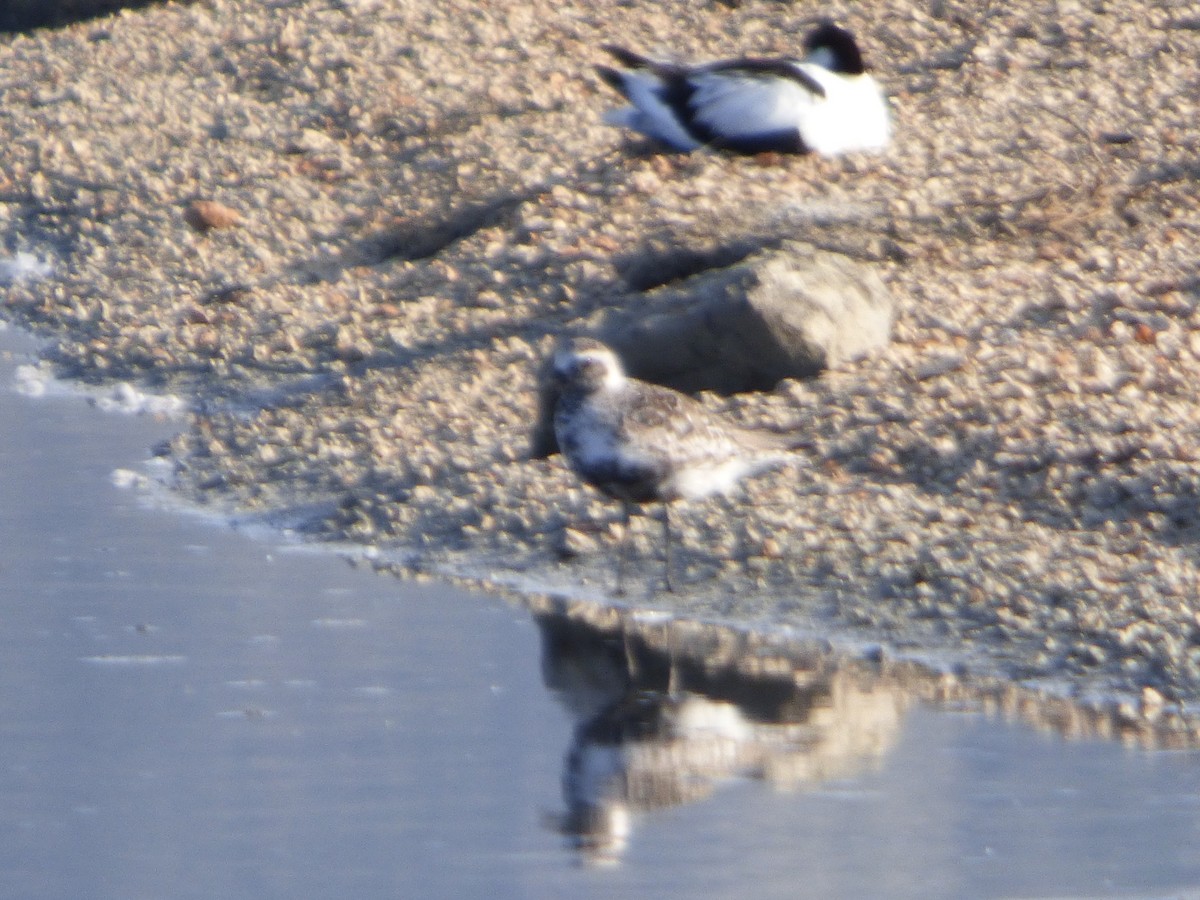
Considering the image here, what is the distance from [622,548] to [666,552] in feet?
0.46

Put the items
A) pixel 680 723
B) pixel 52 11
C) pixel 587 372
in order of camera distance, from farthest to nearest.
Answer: pixel 52 11 < pixel 587 372 < pixel 680 723

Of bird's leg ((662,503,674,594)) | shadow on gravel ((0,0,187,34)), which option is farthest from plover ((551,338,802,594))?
shadow on gravel ((0,0,187,34))

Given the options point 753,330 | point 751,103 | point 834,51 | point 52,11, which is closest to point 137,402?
point 753,330

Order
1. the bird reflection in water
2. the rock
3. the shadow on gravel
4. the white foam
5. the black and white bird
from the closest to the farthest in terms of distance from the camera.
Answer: the bird reflection in water < the rock < the white foam < the black and white bird < the shadow on gravel

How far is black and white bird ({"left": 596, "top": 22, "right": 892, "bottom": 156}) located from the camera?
10789 mm

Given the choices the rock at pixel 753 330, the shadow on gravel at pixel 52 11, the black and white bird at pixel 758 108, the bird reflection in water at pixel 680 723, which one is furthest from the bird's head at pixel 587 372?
the shadow on gravel at pixel 52 11

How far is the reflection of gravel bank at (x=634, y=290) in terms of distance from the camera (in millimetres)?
6727

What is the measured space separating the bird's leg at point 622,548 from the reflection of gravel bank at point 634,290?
0.08 m

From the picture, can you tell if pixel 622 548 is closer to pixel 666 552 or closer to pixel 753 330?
pixel 666 552

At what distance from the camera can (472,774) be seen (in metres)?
5.10

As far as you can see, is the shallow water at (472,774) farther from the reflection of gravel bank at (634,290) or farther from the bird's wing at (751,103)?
the bird's wing at (751,103)

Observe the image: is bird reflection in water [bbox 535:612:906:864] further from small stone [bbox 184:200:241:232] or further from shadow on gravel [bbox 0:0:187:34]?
shadow on gravel [bbox 0:0:187:34]

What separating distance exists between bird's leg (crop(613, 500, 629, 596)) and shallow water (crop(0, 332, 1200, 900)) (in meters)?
0.38

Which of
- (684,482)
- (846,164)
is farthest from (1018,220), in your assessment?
(684,482)
